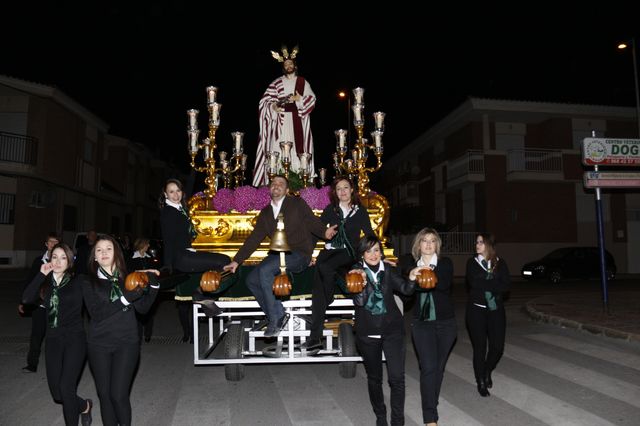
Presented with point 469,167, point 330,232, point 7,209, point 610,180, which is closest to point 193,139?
point 330,232

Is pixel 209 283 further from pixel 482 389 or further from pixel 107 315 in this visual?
pixel 482 389

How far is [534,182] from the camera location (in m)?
27.9

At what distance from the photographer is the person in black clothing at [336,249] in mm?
5695

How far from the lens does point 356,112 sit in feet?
26.7

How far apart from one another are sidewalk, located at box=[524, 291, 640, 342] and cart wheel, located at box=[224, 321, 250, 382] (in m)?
6.98

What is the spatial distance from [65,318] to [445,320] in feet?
11.6

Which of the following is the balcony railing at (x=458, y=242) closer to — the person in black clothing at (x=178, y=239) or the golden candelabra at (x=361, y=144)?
the golden candelabra at (x=361, y=144)

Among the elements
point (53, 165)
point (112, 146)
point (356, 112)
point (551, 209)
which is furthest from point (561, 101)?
point (112, 146)

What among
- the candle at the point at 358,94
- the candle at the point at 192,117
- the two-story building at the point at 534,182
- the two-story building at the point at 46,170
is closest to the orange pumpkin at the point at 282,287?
the candle at the point at 192,117

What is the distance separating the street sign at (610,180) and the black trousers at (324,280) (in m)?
8.38

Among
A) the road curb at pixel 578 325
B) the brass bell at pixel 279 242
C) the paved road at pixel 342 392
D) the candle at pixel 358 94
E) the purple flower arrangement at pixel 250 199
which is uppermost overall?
the candle at pixel 358 94

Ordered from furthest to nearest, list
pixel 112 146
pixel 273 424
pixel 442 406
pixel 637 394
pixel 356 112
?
1. pixel 112 146
2. pixel 356 112
3. pixel 637 394
4. pixel 442 406
5. pixel 273 424

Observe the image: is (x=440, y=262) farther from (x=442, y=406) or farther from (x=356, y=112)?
(x=356, y=112)

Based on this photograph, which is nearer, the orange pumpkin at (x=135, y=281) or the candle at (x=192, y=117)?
the orange pumpkin at (x=135, y=281)
